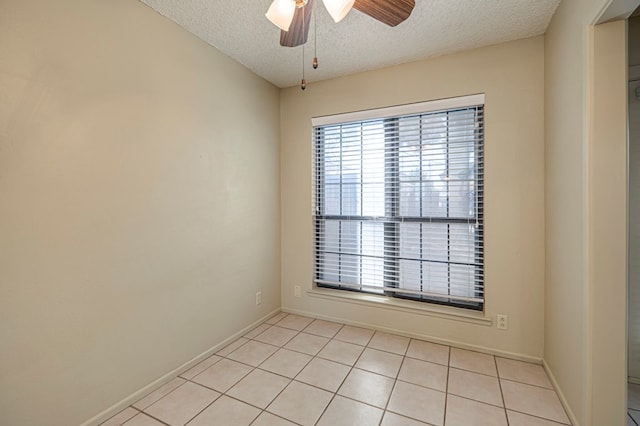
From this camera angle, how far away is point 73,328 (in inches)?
57.4

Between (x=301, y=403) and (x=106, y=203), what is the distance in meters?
1.65

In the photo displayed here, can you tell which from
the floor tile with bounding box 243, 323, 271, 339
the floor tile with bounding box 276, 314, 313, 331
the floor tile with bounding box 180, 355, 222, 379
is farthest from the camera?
the floor tile with bounding box 276, 314, 313, 331

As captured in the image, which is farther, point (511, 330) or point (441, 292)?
point (441, 292)

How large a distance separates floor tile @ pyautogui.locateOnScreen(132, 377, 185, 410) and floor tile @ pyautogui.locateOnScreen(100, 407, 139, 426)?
0.03 m

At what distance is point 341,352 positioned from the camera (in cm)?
228

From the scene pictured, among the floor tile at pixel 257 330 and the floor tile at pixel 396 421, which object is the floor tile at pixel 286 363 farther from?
the floor tile at pixel 396 421

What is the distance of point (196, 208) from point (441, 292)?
217cm

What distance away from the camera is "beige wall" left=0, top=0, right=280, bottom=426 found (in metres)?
1.28

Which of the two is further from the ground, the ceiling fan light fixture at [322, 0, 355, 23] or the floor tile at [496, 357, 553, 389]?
the ceiling fan light fixture at [322, 0, 355, 23]

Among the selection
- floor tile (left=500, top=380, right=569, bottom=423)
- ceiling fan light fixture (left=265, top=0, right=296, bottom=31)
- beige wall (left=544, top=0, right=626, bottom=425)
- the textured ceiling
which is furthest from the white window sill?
ceiling fan light fixture (left=265, top=0, right=296, bottom=31)

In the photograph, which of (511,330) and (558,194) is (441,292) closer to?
(511,330)

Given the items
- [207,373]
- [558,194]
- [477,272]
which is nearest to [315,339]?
[207,373]

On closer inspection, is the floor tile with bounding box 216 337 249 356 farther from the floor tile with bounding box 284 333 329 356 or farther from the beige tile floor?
the floor tile with bounding box 284 333 329 356

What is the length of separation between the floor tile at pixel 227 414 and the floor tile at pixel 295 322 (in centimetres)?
107
